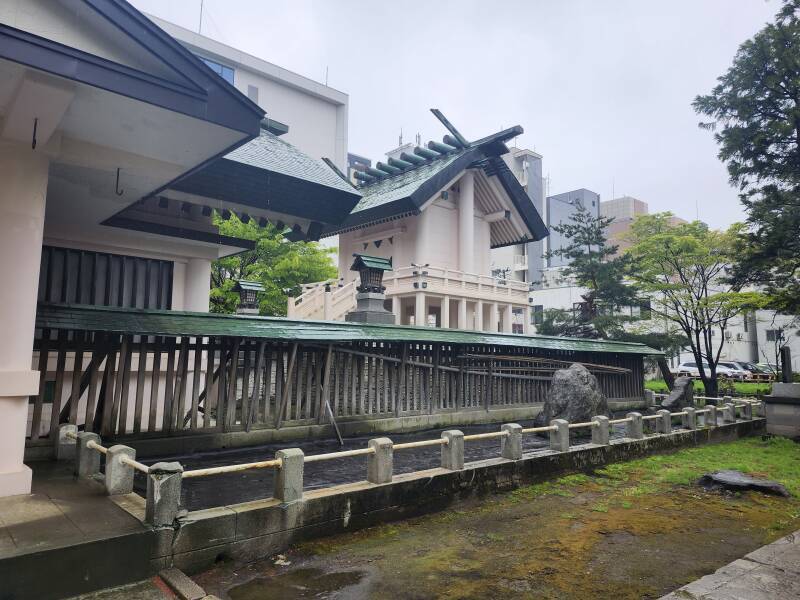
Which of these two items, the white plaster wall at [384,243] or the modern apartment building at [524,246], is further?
the modern apartment building at [524,246]

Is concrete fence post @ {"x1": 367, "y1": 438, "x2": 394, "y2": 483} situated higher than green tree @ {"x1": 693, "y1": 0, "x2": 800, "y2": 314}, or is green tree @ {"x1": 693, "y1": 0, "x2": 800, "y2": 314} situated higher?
green tree @ {"x1": 693, "y1": 0, "x2": 800, "y2": 314}

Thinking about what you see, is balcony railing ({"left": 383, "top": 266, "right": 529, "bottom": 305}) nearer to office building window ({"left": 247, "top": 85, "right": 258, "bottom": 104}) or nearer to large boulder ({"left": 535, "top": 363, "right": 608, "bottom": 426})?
large boulder ({"left": 535, "top": 363, "right": 608, "bottom": 426})

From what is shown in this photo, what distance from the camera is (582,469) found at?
1092 cm

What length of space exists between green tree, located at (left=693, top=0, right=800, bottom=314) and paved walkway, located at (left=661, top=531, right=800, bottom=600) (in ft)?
50.2

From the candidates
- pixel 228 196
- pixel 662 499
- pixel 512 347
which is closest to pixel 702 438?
pixel 512 347

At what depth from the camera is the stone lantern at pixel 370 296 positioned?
562 inches

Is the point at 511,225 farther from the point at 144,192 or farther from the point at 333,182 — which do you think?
the point at 144,192

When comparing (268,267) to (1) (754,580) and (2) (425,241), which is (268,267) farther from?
(1) (754,580)

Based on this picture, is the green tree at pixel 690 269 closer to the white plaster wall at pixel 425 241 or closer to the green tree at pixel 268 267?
the white plaster wall at pixel 425 241

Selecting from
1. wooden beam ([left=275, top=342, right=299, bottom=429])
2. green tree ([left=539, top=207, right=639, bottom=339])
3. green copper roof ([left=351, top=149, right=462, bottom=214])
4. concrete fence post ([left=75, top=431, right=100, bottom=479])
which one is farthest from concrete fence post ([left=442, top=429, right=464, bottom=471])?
green tree ([left=539, top=207, right=639, bottom=339])

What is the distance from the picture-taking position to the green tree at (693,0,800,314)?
57.7ft

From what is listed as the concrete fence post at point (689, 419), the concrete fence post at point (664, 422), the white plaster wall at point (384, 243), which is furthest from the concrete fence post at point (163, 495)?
the white plaster wall at point (384, 243)

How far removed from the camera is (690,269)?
86.4 feet

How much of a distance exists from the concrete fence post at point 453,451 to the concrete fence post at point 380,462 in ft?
4.24
